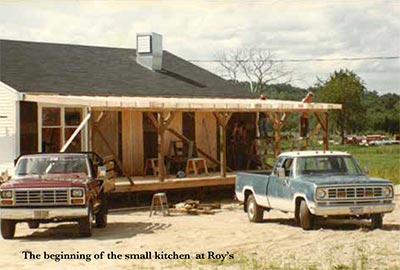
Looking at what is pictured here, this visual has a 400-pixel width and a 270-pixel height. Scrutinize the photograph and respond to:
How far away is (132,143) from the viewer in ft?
83.1

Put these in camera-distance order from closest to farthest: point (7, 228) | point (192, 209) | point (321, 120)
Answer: point (7, 228) < point (192, 209) < point (321, 120)

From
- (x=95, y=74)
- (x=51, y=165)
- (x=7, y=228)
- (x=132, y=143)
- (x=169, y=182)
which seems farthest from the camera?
(x=95, y=74)

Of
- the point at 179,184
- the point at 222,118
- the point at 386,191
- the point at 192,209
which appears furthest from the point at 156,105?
the point at 386,191

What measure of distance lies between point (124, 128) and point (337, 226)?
10.6 meters

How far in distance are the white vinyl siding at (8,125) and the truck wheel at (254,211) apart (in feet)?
27.9

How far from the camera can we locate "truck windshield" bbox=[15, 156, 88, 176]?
16000mm

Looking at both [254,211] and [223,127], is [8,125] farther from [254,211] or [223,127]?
[254,211]

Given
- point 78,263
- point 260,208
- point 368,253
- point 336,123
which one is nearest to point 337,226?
point 260,208

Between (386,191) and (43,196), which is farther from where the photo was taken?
(386,191)

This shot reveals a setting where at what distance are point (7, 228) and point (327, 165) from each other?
683 cm

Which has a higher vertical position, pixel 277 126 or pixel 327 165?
pixel 277 126

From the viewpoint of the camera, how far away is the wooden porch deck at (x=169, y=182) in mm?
21420

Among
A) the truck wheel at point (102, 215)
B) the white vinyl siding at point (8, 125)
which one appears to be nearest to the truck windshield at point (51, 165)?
the truck wheel at point (102, 215)

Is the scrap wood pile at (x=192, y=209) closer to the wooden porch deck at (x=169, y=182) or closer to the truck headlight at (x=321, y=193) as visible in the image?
the wooden porch deck at (x=169, y=182)
